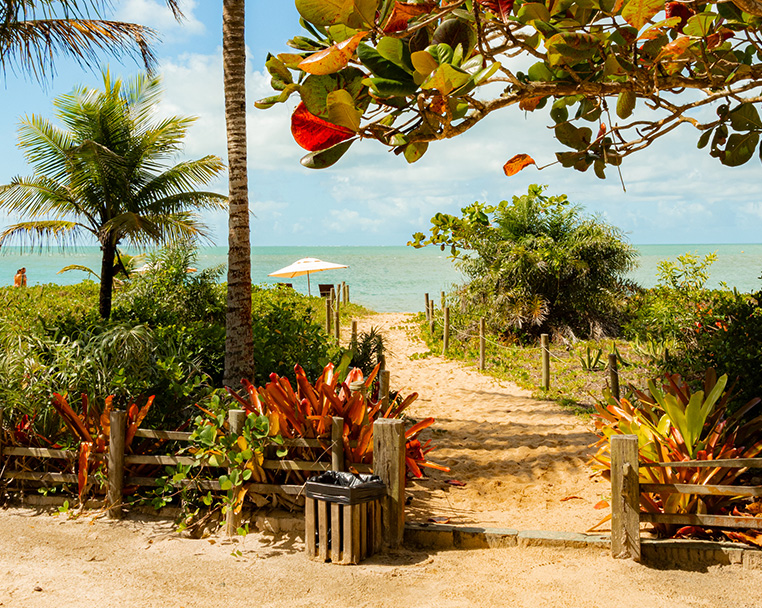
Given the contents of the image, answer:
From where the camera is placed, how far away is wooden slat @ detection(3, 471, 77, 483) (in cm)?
539

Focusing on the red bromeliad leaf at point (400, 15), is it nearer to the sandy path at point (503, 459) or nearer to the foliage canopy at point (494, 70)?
the foliage canopy at point (494, 70)

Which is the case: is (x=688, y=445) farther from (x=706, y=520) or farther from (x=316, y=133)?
(x=316, y=133)

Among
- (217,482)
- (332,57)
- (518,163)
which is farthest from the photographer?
(217,482)

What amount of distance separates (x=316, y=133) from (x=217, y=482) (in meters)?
3.55

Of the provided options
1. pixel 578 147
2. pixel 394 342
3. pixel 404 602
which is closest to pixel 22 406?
pixel 404 602

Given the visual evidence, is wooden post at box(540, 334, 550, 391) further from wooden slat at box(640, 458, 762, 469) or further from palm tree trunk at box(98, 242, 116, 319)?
palm tree trunk at box(98, 242, 116, 319)

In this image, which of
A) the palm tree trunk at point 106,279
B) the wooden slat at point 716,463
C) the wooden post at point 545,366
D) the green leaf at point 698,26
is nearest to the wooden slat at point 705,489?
the wooden slat at point 716,463

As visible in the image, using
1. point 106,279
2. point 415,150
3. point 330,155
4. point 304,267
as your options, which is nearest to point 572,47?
point 415,150

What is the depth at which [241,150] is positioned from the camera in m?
6.39

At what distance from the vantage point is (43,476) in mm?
5469

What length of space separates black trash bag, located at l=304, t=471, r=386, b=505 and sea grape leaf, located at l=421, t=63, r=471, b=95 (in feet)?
9.73

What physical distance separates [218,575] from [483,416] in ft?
17.4

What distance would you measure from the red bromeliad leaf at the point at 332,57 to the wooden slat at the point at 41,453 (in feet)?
15.4

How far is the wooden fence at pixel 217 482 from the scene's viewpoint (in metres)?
4.52
